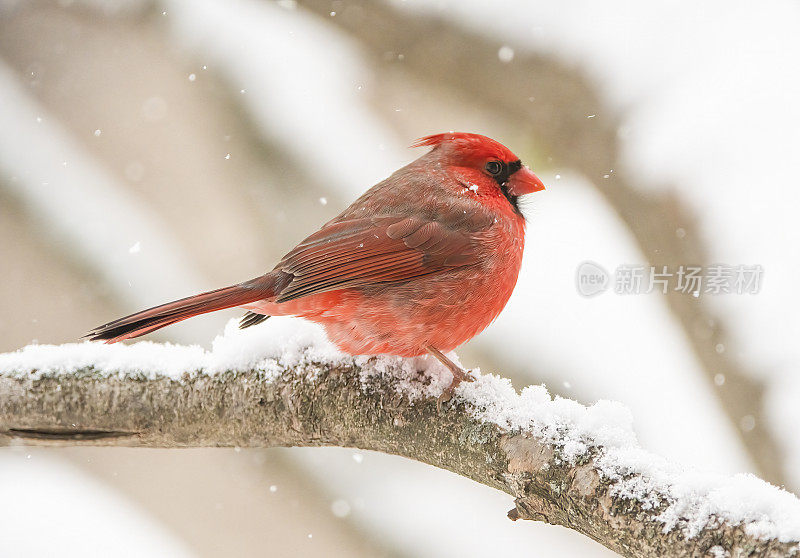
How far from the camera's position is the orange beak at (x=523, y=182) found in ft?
8.84

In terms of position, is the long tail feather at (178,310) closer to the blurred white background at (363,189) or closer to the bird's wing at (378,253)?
the bird's wing at (378,253)

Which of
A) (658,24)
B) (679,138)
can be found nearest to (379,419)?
(679,138)

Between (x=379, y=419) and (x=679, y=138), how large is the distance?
2072 mm

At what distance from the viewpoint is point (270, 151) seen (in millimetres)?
3588

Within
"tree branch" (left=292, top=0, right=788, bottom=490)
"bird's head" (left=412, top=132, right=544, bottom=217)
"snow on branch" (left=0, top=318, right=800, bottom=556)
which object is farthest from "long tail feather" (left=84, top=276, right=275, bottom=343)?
"tree branch" (left=292, top=0, right=788, bottom=490)

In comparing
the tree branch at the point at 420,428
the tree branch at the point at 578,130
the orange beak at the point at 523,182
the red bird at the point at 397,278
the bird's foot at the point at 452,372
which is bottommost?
the tree branch at the point at 420,428

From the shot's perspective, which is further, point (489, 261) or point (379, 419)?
point (489, 261)

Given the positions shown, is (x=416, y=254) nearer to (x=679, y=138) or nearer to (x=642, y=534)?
(x=642, y=534)

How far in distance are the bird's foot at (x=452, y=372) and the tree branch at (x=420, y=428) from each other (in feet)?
0.07

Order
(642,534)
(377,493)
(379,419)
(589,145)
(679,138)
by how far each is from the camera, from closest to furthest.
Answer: (642,534), (379,419), (589,145), (679,138), (377,493)

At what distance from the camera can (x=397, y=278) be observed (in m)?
2.34

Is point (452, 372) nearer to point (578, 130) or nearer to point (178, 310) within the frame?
point (178, 310)

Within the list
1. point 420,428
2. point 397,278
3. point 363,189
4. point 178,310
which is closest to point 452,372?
point 420,428

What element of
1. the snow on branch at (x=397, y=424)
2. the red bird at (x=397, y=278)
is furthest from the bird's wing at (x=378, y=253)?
the snow on branch at (x=397, y=424)
